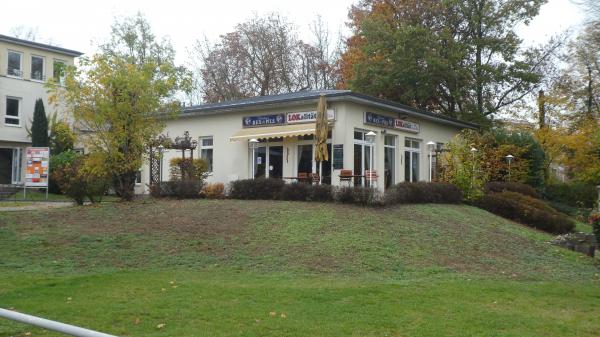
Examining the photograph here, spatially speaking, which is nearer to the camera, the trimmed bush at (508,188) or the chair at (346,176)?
the chair at (346,176)

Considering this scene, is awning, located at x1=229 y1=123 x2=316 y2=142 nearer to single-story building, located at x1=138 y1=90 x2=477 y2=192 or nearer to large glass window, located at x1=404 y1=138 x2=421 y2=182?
single-story building, located at x1=138 y1=90 x2=477 y2=192

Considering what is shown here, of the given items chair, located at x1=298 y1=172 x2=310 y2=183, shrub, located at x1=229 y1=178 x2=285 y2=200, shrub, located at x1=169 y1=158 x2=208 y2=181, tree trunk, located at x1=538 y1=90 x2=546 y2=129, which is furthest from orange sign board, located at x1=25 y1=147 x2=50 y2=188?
tree trunk, located at x1=538 y1=90 x2=546 y2=129

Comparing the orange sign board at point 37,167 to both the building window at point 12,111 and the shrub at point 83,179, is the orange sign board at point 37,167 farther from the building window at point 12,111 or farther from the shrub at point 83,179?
the building window at point 12,111

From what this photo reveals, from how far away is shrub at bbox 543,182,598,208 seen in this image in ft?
91.4

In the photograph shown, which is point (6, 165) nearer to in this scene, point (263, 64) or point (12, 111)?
point (12, 111)

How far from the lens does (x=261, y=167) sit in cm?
2331

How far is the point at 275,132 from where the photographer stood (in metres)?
21.9

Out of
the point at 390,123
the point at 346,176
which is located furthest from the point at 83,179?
the point at 390,123

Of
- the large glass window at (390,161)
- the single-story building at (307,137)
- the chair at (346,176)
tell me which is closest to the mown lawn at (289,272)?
the chair at (346,176)

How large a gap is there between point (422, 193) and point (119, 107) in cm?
951

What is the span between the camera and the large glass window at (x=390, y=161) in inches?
917

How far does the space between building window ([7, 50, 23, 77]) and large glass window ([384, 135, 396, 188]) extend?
79.0 ft

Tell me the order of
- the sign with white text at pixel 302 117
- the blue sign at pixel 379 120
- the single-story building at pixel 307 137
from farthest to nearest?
the blue sign at pixel 379 120
the sign with white text at pixel 302 117
the single-story building at pixel 307 137

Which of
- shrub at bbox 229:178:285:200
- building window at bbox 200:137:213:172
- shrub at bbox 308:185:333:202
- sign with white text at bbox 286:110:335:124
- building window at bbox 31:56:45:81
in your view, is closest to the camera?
shrub at bbox 308:185:333:202
